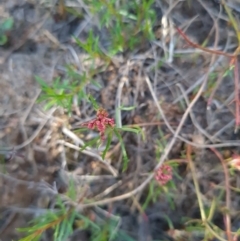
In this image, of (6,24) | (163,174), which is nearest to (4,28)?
(6,24)

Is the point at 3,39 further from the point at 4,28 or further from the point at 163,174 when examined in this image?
the point at 163,174

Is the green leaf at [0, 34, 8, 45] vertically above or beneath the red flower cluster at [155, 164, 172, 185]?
above

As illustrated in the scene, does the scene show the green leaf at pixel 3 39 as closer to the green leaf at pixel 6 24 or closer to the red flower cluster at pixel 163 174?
the green leaf at pixel 6 24

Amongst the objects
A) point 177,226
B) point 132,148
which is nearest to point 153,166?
point 132,148

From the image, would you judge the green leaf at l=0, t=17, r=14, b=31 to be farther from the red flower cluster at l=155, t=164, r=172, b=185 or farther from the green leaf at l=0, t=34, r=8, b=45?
the red flower cluster at l=155, t=164, r=172, b=185

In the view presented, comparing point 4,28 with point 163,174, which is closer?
point 163,174

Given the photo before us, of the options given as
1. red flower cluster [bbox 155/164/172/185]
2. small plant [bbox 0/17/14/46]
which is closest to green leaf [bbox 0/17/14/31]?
small plant [bbox 0/17/14/46]

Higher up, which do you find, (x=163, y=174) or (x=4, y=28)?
(x=4, y=28)

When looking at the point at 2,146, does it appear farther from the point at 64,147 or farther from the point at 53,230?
the point at 53,230

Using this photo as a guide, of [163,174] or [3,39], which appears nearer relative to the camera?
[163,174]
